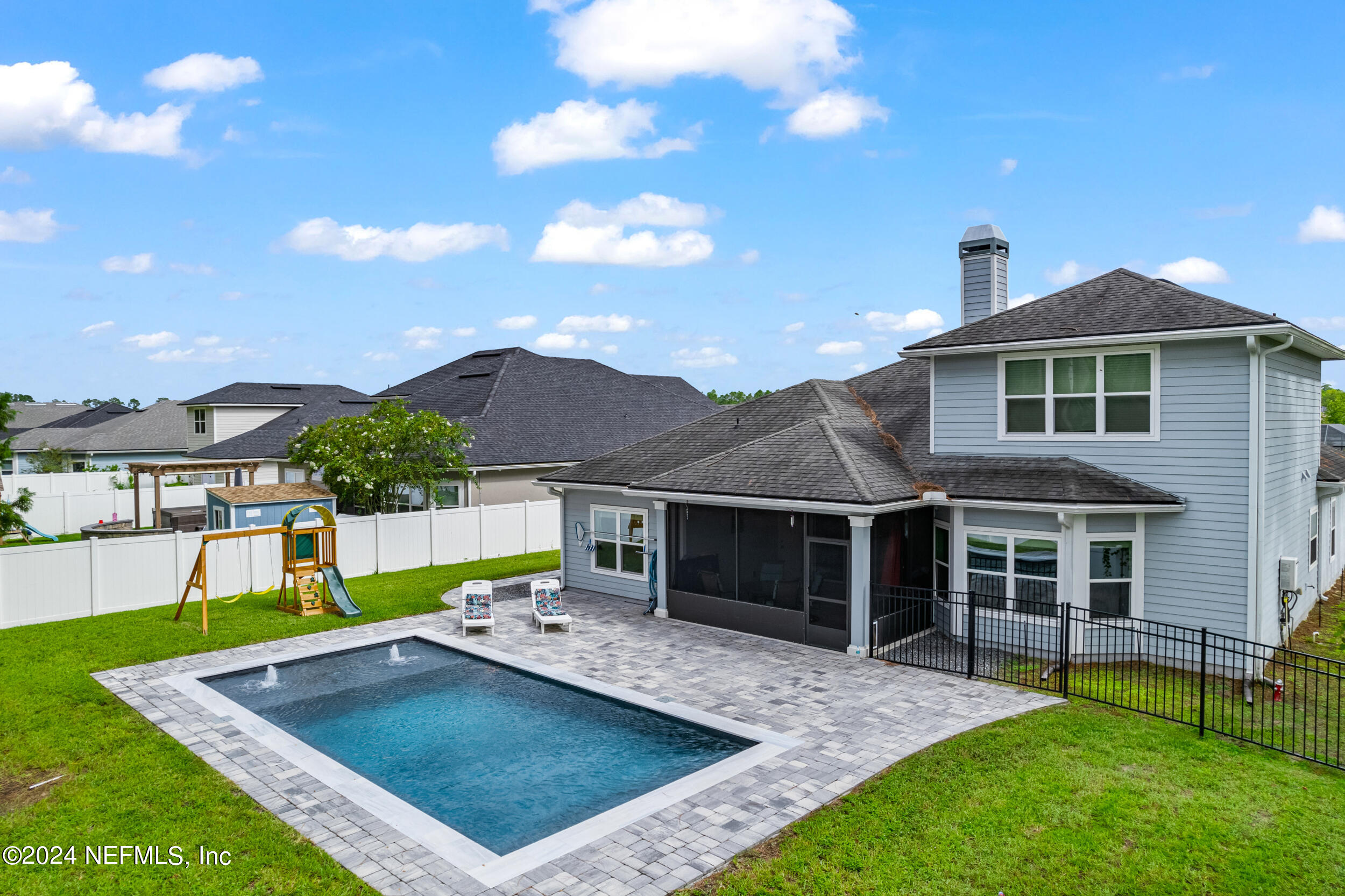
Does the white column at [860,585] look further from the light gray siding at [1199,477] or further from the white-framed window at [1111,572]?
the light gray siding at [1199,477]

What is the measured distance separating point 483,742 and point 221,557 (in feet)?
39.7

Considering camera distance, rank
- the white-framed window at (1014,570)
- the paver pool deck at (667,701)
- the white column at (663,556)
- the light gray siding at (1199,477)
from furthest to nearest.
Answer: the white column at (663,556) → the white-framed window at (1014,570) → the light gray siding at (1199,477) → the paver pool deck at (667,701)

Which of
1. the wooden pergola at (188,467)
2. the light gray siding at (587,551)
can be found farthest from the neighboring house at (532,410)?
the wooden pergola at (188,467)

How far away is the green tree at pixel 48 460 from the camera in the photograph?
1702 inches

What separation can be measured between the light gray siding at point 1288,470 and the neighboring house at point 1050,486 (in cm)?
8

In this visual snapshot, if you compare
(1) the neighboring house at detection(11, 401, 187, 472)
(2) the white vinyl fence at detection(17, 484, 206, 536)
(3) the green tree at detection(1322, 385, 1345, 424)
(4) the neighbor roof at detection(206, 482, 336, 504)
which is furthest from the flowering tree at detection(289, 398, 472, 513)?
(3) the green tree at detection(1322, 385, 1345, 424)

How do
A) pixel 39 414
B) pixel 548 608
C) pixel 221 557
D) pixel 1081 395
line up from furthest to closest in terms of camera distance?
pixel 39 414
pixel 221 557
pixel 548 608
pixel 1081 395

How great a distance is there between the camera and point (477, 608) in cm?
1529

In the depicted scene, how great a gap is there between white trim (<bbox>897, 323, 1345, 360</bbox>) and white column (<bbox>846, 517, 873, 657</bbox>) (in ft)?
13.3

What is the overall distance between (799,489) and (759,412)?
20.3 ft

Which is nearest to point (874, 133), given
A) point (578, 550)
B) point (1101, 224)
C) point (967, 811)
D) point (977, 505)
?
point (1101, 224)

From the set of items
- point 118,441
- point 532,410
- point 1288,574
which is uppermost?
point 532,410

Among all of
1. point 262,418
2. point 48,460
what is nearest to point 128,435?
→ point 48,460

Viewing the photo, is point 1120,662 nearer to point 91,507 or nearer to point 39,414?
point 91,507
